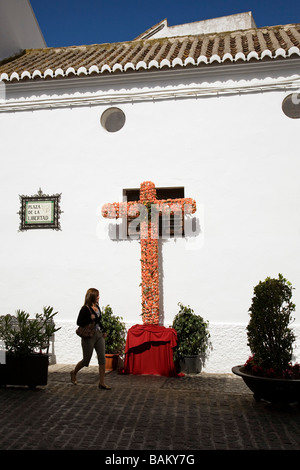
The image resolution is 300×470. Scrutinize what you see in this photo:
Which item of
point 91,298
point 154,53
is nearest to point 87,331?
point 91,298

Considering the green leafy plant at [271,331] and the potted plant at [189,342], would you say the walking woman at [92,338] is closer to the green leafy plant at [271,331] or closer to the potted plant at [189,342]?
the potted plant at [189,342]

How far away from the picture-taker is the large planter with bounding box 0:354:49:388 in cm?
696

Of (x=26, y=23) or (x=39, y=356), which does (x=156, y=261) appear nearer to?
(x=39, y=356)

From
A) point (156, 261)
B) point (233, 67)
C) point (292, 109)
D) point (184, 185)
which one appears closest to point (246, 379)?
point (156, 261)

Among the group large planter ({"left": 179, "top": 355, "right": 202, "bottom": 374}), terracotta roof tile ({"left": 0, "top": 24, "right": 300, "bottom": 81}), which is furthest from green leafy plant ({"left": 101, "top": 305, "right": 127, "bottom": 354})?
terracotta roof tile ({"left": 0, "top": 24, "right": 300, "bottom": 81})

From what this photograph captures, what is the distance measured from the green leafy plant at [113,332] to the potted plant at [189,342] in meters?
1.07

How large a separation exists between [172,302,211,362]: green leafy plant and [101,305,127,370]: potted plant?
1077 millimetres

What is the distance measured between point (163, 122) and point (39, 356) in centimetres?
509

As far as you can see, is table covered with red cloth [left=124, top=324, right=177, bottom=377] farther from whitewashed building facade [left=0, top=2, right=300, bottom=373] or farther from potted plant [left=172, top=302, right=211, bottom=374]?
whitewashed building facade [left=0, top=2, right=300, bottom=373]

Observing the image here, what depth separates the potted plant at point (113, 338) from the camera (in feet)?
27.9

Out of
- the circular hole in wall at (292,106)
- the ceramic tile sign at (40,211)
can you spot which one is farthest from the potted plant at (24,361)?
the circular hole in wall at (292,106)

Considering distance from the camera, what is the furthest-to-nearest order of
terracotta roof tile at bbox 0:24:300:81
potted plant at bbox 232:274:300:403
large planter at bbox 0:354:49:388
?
terracotta roof tile at bbox 0:24:300:81, large planter at bbox 0:354:49:388, potted plant at bbox 232:274:300:403

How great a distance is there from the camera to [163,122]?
29.8 ft

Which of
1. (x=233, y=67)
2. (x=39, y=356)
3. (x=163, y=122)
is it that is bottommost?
(x=39, y=356)
